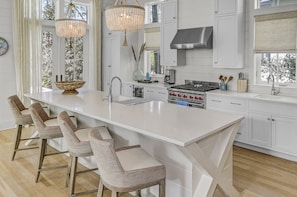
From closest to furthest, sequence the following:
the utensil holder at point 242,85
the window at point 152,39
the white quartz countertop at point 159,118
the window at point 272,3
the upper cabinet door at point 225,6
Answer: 1. the white quartz countertop at point 159,118
2. the window at point 272,3
3. the upper cabinet door at point 225,6
4. the utensil holder at point 242,85
5. the window at point 152,39

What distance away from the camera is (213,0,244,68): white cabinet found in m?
4.47

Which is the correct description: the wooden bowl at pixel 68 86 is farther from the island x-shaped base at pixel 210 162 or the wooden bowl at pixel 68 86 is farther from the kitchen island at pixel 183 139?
the island x-shaped base at pixel 210 162

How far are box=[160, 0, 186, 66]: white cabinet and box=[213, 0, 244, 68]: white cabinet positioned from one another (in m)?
0.96

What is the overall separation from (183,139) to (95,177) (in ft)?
6.25

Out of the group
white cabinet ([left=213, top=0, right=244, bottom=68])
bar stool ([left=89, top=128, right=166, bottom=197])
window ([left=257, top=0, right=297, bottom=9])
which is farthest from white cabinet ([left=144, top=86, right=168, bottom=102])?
bar stool ([left=89, top=128, right=166, bottom=197])

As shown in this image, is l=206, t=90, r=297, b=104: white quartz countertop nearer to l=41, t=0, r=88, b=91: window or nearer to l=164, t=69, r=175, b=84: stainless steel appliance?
l=164, t=69, r=175, b=84: stainless steel appliance

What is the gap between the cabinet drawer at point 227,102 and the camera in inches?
168

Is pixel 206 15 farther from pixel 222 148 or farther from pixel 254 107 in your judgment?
pixel 222 148

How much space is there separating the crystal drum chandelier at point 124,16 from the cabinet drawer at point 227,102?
7.04 ft

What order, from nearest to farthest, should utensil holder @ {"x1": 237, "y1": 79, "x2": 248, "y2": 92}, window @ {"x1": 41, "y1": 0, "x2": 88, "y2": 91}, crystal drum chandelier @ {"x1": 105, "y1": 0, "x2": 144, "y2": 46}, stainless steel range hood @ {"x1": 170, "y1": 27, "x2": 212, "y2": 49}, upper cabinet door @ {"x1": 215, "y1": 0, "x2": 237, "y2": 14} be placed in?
crystal drum chandelier @ {"x1": 105, "y1": 0, "x2": 144, "y2": 46}
upper cabinet door @ {"x1": 215, "y1": 0, "x2": 237, "y2": 14}
utensil holder @ {"x1": 237, "y1": 79, "x2": 248, "y2": 92}
stainless steel range hood @ {"x1": 170, "y1": 27, "x2": 212, "y2": 49}
window @ {"x1": 41, "y1": 0, "x2": 88, "y2": 91}

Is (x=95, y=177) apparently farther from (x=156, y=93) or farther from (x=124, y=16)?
(x=156, y=93)

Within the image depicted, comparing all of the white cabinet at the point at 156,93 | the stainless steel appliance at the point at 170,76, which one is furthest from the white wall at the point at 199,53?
the white cabinet at the point at 156,93

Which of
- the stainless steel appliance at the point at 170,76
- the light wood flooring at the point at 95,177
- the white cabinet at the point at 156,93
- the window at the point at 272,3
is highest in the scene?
the window at the point at 272,3

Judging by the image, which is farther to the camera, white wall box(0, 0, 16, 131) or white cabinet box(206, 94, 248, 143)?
white wall box(0, 0, 16, 131)
